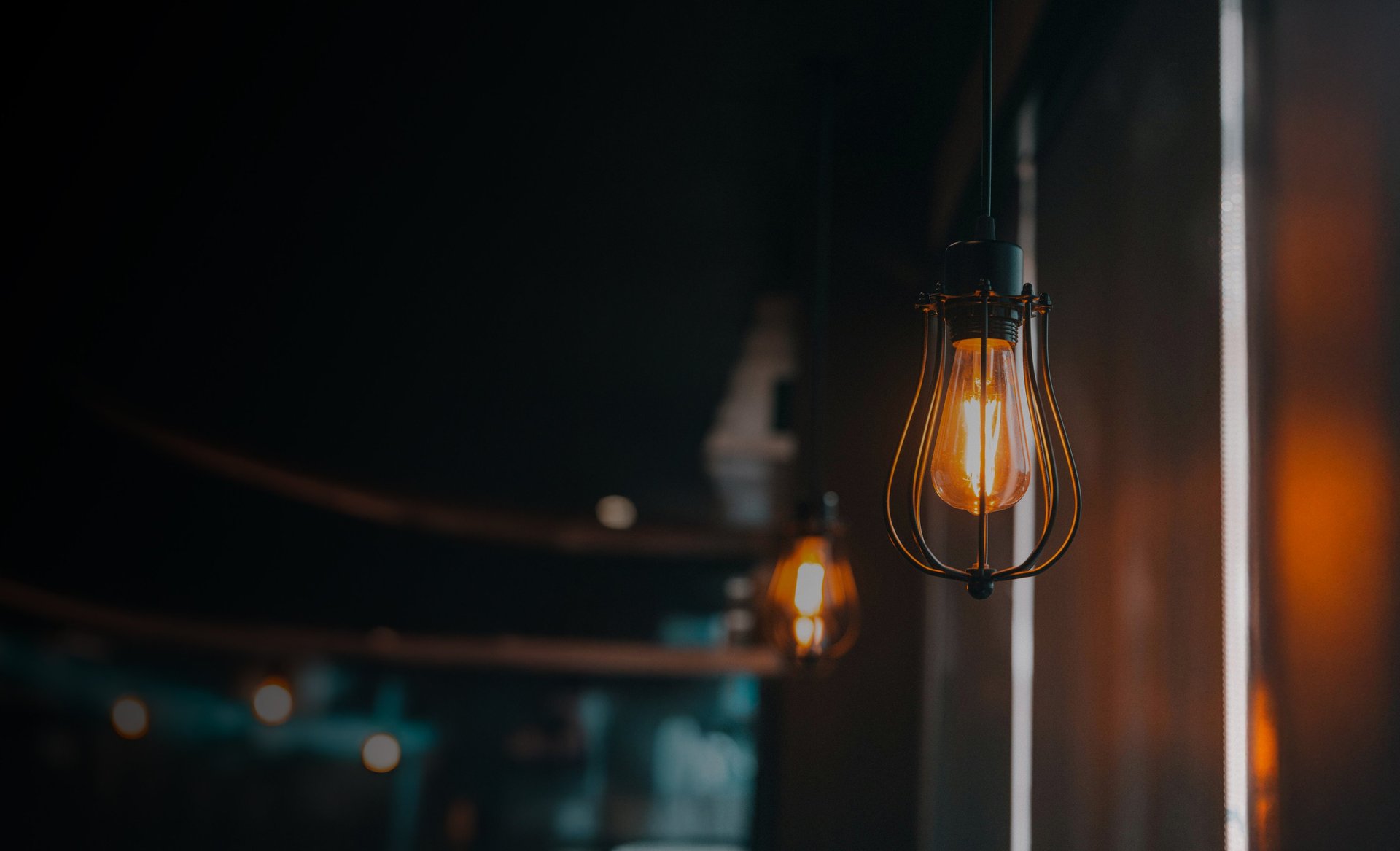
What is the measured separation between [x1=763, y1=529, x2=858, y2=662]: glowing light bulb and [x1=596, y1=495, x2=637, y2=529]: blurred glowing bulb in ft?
13.9

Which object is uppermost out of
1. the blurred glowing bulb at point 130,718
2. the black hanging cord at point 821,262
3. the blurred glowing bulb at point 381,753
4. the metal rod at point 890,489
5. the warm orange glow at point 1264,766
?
the black hanging cord at point 821,262

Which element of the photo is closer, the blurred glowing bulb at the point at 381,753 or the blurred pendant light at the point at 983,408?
the blurred pendant light at the point at 983,408

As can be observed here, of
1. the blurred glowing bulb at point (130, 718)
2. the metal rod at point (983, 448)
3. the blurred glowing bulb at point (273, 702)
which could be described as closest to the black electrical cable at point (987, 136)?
the metal rod at point (983, 448)

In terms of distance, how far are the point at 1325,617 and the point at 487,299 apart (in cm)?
299

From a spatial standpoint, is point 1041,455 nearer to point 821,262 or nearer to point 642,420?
point 821,262

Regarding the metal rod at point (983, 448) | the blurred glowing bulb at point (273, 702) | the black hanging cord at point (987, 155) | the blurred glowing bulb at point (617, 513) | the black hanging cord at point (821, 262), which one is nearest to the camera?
the metal rod at point (983, 448)

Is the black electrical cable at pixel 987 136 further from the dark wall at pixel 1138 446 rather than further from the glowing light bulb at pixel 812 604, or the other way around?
the glowing light bulb at pixel 812 604

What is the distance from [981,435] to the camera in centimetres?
74

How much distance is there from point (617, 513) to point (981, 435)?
17.4 feet

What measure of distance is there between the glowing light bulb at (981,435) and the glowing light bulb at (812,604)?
87 cm

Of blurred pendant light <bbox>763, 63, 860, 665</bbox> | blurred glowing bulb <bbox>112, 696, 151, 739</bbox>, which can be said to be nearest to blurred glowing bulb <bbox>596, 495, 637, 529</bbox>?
blurred glowing bulb <bbox>112, 696, 151, 739</bbox>

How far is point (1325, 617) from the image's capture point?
818mm

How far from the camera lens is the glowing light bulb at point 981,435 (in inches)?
29.4

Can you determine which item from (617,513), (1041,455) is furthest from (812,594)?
(617,513)
